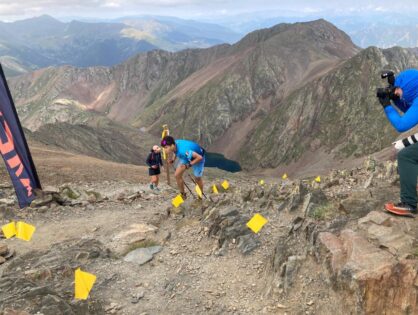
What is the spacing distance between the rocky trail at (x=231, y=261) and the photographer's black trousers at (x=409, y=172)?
525 millimetres

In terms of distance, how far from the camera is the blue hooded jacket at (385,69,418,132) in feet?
23.2

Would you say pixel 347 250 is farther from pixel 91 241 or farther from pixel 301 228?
pixel 91 241

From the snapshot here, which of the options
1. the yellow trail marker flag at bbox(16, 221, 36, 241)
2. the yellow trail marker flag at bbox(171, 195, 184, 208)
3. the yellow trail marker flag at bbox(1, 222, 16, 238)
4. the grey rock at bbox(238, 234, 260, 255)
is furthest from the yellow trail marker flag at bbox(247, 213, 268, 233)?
the yellow trail marker flag at bbox(1, 222, 16, 238)

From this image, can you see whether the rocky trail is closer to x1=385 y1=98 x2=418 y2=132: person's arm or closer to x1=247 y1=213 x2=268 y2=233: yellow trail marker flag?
x1=247 y1=213 x2=268 y2=233: yellow trail marker flag

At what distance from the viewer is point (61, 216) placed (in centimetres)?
1506

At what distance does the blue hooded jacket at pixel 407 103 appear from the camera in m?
7.09

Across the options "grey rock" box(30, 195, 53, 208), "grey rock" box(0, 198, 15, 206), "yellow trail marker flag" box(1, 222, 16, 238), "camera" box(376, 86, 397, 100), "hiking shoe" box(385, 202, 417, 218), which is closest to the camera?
"camera" box(376, 86, 397, 100)

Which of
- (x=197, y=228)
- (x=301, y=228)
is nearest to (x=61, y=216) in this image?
(x=197, y=228)

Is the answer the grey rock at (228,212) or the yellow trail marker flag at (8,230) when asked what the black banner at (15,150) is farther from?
the grey rock at (228,212)

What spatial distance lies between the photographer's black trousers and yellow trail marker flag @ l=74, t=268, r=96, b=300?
6.96 meters

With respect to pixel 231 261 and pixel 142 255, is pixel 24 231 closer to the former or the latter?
pixel 142 255

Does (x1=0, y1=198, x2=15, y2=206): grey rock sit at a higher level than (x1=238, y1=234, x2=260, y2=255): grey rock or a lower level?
lower

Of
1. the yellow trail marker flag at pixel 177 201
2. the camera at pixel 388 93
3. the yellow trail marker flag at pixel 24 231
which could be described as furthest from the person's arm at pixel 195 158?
the camera at pixel 388 93

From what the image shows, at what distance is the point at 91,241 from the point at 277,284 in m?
5.92
